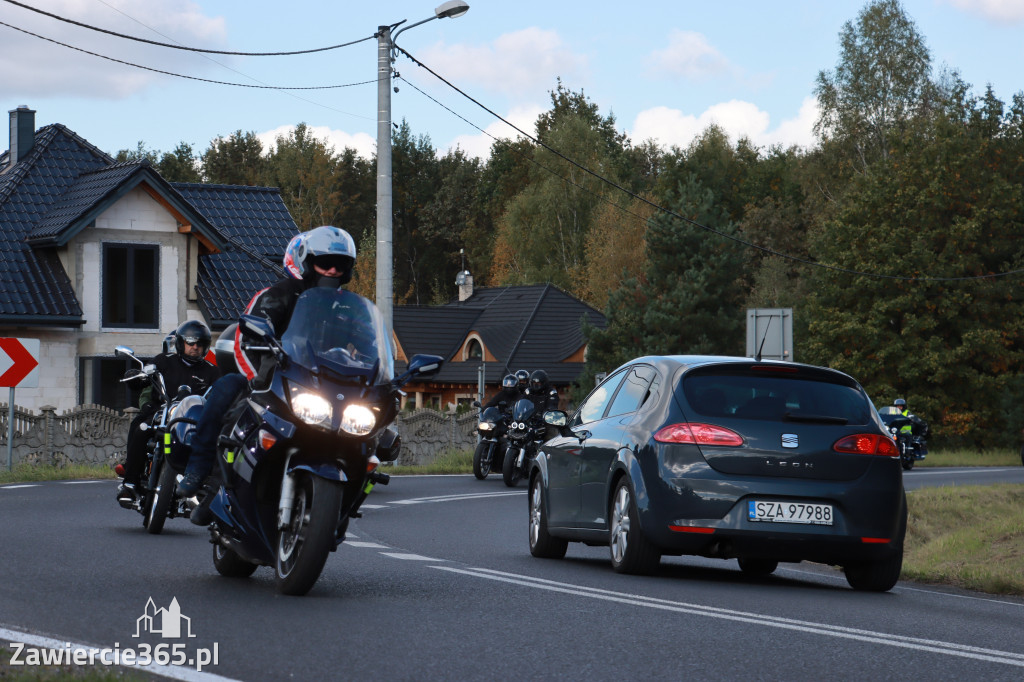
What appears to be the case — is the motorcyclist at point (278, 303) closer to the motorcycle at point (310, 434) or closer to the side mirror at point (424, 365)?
the motorcycle at point (310, 434)

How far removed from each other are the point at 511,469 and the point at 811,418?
16.0 m

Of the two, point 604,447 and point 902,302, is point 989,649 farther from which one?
point 902,302

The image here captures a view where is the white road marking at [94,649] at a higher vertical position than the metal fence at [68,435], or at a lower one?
higher

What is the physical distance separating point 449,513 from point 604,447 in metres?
7.67

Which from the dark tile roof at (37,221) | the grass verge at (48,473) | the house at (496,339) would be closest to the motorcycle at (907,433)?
Answer: the dark tile roof at (37,221)

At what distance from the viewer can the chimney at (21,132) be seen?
1590 inches

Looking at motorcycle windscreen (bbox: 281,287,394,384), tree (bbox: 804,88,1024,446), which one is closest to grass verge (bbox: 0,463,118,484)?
motorcycle windscreen (bbox: 281,287,394,384)

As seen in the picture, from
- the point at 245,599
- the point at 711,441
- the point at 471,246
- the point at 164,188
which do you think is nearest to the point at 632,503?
the point at 711,441

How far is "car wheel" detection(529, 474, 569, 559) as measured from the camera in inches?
505

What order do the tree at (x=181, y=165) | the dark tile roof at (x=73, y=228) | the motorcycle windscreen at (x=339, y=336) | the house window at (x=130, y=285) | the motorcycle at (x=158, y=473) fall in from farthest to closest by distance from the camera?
the tree at (x=181, y=165) < the house window at (x=130, y=285) < the dark tile roof at (x=73, y=228) < the motorcycle at (x=158, y=473) < the motorcycle windscreen at (x=339, y=336)

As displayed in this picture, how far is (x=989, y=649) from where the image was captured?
7.61 metres

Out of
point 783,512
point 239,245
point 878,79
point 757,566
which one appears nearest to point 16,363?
point 757,566

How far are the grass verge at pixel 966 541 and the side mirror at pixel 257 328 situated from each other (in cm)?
654

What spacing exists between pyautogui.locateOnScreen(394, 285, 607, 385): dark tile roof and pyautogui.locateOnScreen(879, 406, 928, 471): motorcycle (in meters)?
27.9
